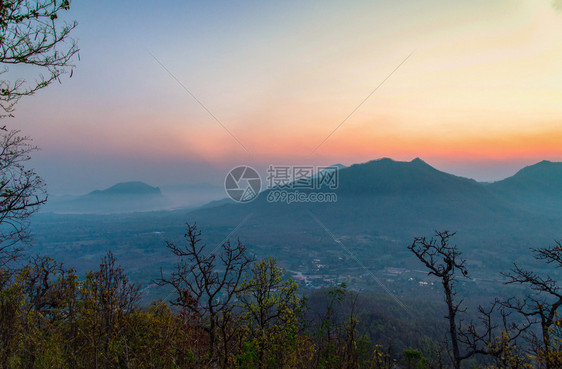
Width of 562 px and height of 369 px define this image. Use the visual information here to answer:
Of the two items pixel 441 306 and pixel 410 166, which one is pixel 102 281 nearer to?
pixel 441 306

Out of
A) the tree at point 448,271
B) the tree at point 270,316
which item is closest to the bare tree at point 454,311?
the tree at point 448,271

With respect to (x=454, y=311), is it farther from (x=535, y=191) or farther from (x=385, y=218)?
(x=535, y=191)

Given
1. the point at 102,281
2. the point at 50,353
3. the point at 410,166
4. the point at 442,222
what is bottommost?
the point at 442,222

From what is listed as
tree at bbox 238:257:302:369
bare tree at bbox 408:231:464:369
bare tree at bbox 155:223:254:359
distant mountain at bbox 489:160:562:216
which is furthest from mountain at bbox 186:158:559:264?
bare tree at bbox 408:231:464:369

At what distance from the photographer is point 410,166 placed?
639ft

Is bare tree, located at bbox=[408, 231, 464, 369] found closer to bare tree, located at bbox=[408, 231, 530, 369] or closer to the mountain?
bare tree, located at bbox=[408, 231, 530, 369]

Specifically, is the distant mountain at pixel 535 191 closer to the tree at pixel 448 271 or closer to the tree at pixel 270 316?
the tree at pixel 448 271

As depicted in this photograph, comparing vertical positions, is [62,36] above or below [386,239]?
above

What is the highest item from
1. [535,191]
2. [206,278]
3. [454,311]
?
[535,191]

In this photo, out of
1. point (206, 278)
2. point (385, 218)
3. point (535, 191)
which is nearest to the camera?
point (206, 278)

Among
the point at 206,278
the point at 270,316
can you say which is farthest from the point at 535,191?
the point at 206,278

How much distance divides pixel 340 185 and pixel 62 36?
191 meters

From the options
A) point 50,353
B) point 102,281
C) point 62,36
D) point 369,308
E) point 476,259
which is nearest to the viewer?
point 62,36

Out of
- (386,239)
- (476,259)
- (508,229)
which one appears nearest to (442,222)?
(508,229)
